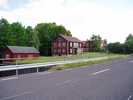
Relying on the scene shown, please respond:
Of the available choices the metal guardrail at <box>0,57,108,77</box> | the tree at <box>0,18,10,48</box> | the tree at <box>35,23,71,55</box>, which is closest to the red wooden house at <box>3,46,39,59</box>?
the tree at <box>0,18,10,48</box>

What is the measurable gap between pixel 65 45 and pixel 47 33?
18883 mm

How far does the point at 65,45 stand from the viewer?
11381 centimetres

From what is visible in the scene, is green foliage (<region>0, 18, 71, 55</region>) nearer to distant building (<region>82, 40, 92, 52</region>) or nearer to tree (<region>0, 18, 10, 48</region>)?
tree (<region>0, 18, 10, 48</region>)

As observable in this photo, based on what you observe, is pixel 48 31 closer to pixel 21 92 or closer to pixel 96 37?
pixel 96 37

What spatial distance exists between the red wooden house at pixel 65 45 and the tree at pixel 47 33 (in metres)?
4.77

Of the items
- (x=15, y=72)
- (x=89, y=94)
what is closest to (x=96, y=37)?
(x=15, y=72)

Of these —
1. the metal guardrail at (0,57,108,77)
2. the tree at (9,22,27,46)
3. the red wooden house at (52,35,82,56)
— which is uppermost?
the tree at (9,22,27,46)

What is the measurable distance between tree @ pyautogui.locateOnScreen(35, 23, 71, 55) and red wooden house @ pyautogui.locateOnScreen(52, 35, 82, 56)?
4773 mm

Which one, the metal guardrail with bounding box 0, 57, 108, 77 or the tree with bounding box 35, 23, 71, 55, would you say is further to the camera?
the tree with bounding box 35, 23, 71, 55

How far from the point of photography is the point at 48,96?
11320 millimetres

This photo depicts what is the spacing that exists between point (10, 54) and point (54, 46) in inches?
1384

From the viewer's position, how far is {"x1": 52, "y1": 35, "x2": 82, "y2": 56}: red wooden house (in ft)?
373

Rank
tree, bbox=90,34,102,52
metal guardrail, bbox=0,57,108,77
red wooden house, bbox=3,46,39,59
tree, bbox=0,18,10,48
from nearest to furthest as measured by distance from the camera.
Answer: metal guardrail, bbox=0,57,108,77 → red wooden house, bbox=3,46,39,59 → tree, bbox=0,18,10,48 → tree, bbox=90,34,102,52

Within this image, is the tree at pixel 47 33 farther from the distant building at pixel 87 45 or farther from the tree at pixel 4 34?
the tree at pixel 4 34
